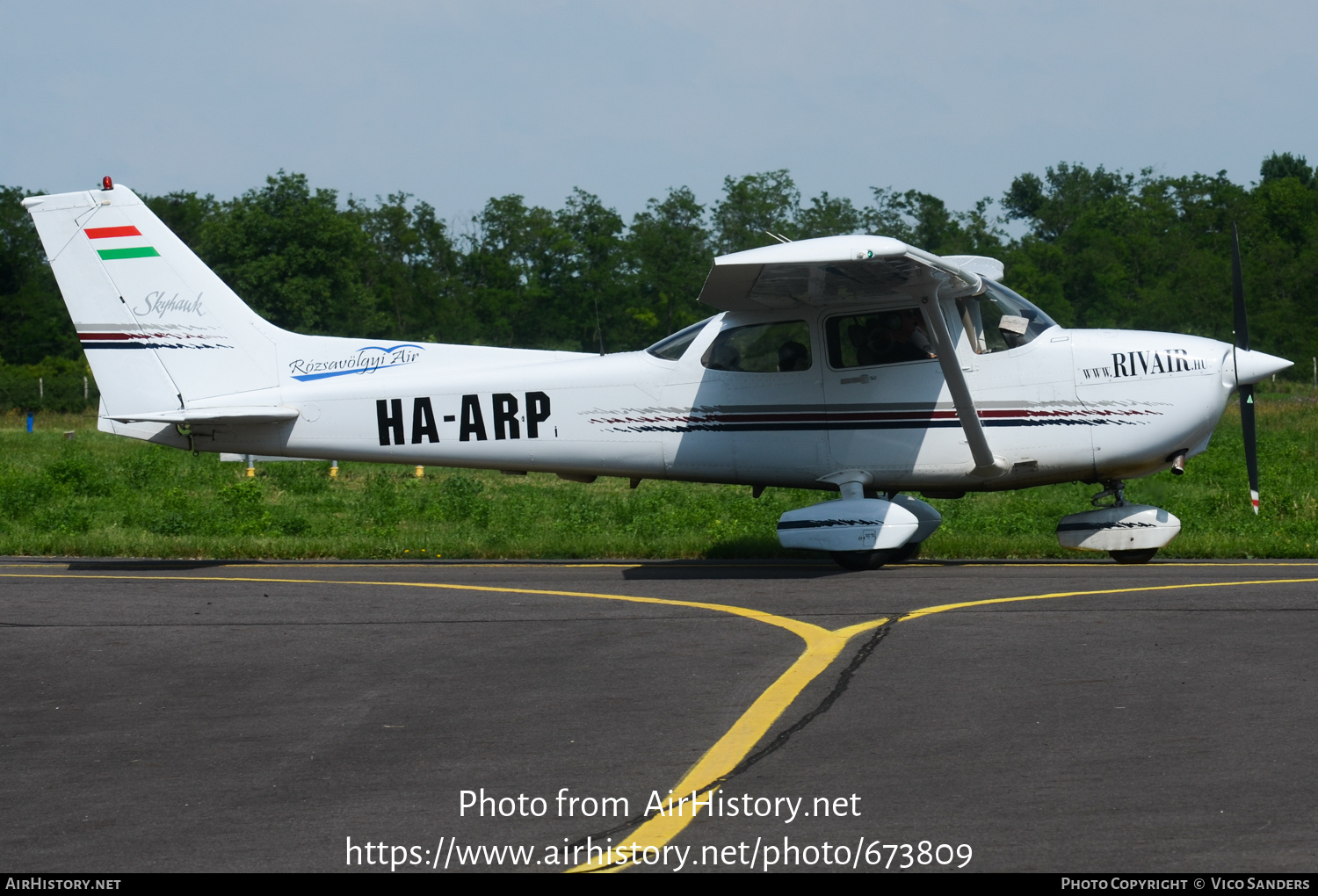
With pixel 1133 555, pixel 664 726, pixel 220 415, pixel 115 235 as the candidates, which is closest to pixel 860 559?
pixel 1133 555

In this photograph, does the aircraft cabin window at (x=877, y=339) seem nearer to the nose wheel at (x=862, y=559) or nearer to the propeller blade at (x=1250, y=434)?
the nose wheel at (x=862, y=559)

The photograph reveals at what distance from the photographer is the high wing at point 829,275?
9680 millimetres

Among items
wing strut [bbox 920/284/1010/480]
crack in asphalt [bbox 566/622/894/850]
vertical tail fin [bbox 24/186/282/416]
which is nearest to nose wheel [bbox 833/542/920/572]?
wing strut [bbox 920/284/1010/480]

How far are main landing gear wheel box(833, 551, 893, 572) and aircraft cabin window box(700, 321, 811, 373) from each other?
1.71 metres

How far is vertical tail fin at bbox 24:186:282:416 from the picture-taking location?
12.4 metres

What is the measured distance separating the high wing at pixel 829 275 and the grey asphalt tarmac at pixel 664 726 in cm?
256

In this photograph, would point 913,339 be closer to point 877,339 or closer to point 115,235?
point 877,339

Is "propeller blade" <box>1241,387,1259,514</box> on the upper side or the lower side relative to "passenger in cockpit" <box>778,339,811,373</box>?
lower

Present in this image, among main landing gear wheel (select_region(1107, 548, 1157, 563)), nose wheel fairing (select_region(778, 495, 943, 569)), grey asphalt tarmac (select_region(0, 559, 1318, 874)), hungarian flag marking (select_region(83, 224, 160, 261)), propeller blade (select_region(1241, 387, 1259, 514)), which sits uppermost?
hungarian flag marking (select_region(83, 224, 160, 261))

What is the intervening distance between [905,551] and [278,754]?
7728 millimetres

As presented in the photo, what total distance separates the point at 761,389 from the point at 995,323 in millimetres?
2150

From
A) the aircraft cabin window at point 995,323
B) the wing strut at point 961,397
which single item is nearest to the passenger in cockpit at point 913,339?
the wing strut at point 961,397

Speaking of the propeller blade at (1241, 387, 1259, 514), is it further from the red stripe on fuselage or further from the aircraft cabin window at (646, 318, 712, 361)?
the red stripe on fuselage
